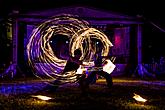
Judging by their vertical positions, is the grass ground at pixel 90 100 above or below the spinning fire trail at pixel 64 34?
below

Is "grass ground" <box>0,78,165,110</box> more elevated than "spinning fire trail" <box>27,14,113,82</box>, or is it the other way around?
"spinning fire trail" <box>27,14,113,82</box>

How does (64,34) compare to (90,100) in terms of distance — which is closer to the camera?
(90,100)

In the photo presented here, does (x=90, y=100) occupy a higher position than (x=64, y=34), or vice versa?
(x=64, y=34)

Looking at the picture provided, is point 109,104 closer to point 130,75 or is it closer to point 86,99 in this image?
point 86,99

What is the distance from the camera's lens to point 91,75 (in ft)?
56.6

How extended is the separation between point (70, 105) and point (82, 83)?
2.86 m

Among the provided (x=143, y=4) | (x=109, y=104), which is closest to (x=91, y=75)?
(x=109, y=104)

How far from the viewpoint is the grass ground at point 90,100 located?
12633mm

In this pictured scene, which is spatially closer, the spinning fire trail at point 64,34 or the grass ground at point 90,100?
the grass ground at point 90,100

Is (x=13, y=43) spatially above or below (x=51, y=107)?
above

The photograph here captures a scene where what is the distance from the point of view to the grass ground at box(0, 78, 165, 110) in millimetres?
12633

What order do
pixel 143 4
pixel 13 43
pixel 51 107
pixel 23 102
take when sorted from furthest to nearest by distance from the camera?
1. pixel 143 4
2. pixel 13 43
3. pixel 23 102
4. pixel 51 107

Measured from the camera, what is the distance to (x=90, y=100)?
14.1 meters

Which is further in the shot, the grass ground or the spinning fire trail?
the spinning fire trail
